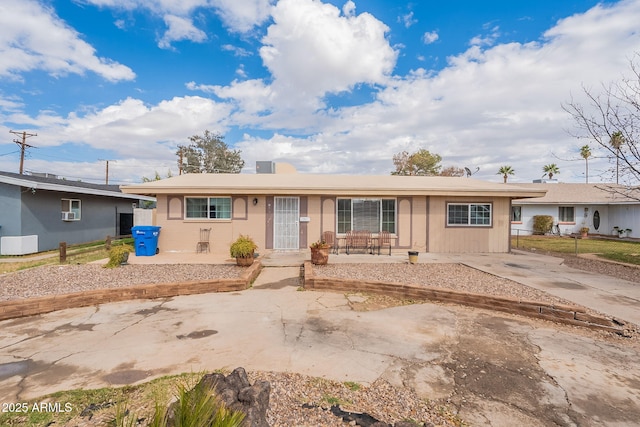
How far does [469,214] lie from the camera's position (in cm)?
1188

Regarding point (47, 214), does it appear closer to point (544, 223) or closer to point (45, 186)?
point (45, 186)

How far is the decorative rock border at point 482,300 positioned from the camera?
4.73 meters

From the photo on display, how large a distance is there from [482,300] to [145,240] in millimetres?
10554

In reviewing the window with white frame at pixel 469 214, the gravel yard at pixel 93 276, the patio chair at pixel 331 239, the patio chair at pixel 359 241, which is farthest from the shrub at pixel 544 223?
the gravel yard at pixel 93 276

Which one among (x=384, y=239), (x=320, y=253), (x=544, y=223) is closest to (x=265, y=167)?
(x=384, y=239)

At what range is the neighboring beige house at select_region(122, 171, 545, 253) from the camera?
11.1 metres

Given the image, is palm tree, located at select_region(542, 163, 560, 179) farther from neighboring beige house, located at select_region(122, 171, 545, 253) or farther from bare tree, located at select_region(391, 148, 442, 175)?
neighboring beige house, located at select_region(122, 171, 545, 253)

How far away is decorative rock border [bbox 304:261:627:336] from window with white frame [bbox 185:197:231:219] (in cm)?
579

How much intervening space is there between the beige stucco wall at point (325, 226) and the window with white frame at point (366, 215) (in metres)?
0.28

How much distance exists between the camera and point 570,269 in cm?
902

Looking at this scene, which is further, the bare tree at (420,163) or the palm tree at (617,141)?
the bare tree at (420,163)

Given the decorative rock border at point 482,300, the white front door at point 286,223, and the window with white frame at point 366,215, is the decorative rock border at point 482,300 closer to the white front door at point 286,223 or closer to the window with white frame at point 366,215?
the white front door at point 286,223

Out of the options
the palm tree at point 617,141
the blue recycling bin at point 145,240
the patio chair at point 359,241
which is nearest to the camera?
the palm tree at point 617,141

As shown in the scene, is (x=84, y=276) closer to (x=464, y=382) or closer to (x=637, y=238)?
(x=464, y=382)
